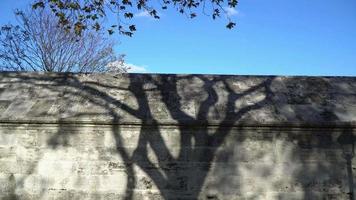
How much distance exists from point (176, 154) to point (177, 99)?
3.19ft

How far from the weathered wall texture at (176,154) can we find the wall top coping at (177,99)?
0.03 meters

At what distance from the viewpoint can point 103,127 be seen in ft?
18.9

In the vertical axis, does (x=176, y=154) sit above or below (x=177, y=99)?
below

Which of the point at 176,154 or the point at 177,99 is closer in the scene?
the point at 176,154

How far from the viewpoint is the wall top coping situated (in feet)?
18.9

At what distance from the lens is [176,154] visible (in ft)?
18.7

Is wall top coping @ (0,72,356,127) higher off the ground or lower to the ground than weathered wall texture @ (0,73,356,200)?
higher

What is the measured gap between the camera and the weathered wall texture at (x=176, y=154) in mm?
5629

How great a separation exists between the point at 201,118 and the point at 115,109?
1.35m

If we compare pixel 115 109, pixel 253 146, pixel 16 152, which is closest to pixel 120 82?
pixel 115 109

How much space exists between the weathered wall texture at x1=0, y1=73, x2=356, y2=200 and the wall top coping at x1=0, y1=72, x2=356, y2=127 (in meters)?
0.03

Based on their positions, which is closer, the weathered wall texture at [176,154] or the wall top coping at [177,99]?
the weathered wall texture at [176,154]

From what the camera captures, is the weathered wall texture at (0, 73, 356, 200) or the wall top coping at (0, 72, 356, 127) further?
the wall top coping at (0, 72, 356, 127)

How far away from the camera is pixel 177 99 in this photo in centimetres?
622
